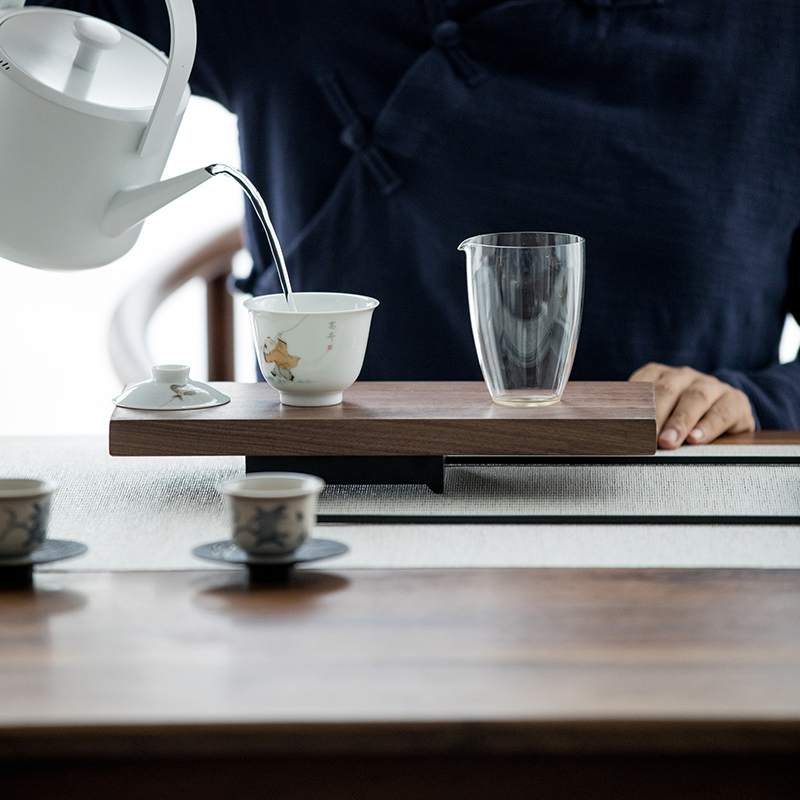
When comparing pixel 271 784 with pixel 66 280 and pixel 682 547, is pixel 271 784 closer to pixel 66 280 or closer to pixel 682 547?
pixel 682 547

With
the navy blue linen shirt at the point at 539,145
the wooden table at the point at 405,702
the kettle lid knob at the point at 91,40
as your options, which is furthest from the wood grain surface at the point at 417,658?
the navy blue linen shirt at the point at 539,145

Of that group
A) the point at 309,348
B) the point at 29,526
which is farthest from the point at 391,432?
the point at 29,526

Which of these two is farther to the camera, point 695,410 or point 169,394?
point 695,410

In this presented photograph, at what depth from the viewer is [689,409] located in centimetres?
108

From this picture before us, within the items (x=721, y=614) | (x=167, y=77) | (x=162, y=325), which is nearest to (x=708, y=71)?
(x=167, y=77)

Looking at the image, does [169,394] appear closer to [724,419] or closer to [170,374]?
[170,374]

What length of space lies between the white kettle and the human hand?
1.76 ft

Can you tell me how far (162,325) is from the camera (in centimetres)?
290

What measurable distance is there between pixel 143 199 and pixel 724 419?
2.10 ft

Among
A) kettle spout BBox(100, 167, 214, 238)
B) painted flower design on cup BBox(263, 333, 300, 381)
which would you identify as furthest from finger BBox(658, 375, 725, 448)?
kettle spout BBox(100, 167, 214, 238)

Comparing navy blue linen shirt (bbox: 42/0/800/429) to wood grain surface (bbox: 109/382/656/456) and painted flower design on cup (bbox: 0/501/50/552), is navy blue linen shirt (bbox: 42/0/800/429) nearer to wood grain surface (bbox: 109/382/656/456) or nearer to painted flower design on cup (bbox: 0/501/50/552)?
wood grain surface (bbox: 109/382/656/456)

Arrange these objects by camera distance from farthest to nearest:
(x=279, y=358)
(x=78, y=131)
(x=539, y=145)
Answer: (x=539, y=145), (x=279, y=358), (x=78, y=131)

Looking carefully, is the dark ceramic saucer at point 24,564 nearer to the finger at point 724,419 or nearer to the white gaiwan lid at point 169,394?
the white gaiwan lid at point 169,394

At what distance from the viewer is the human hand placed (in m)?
1.06
